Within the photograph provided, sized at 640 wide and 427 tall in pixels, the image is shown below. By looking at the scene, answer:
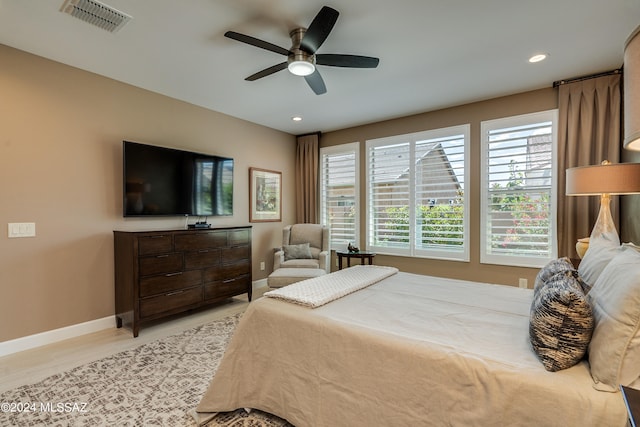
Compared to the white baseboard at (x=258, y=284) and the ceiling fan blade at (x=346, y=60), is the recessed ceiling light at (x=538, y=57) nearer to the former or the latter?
the ceiling fan blade at (x=346, y=60)

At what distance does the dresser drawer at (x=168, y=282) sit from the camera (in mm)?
3062

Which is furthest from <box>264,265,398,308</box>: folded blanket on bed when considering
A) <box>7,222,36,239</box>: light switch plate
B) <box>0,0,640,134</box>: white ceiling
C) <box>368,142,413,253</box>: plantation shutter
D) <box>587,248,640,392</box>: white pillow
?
<box>7,222,36,239</box>: light switch plate

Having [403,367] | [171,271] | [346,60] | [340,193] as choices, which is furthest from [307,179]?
[403,367]

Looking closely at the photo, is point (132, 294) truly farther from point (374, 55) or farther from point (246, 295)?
point (374, 55)

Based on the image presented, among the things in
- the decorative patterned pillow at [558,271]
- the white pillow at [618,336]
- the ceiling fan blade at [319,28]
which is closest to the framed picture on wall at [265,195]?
the ceiling fan blade at [319,28]

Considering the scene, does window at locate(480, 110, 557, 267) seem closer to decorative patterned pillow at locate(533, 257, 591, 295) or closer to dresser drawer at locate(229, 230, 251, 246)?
decorative patterned pillow at locate(533, 257, 591, 295)

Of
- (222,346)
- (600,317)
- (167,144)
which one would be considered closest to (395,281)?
(600,317)

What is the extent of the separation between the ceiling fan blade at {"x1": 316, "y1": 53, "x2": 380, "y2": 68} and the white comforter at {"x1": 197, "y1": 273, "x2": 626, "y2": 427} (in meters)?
1.81

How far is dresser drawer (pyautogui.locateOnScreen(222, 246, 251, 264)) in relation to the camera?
3842 millimetres

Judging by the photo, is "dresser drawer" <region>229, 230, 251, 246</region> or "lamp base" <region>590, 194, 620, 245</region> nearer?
"lamp base" <region>590, 194, 620, 245</region>

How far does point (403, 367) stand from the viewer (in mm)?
1312

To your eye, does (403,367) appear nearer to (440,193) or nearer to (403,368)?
(403,368)

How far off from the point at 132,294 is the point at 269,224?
2.43 meters

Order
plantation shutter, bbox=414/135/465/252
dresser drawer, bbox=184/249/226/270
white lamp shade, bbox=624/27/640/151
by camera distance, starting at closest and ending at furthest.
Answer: white lamp shade, bbox=624/27/640/151
dresser drawer, bbox=184/249/226/270
plantation shutter, bbox=414/135/465/252
